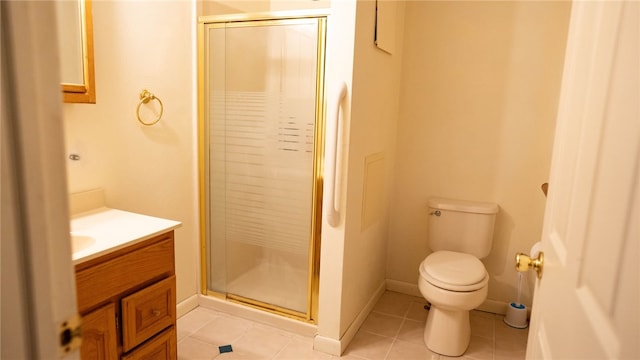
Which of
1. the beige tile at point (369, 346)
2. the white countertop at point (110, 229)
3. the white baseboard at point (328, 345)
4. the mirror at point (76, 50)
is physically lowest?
the beige tile at point (369, 346)

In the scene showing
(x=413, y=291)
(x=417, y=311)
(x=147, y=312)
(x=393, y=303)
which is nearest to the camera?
(x=147, y=312)

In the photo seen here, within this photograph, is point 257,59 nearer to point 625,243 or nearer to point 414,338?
point 414,338

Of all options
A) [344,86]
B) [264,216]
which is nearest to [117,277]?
[264,216]

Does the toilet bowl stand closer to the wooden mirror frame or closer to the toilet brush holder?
the toilet brush holder

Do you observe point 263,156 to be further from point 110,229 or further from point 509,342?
point 509,342

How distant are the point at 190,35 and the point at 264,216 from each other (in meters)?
1.16

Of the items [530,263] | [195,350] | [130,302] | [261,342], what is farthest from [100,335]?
[530,263]

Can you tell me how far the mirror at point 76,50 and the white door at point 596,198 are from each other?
181 centimetres

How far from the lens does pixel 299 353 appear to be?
229 centimetres

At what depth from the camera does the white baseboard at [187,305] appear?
2605mm

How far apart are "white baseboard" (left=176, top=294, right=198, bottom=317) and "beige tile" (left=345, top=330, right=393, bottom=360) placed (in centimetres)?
105

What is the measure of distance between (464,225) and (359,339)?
0.96m

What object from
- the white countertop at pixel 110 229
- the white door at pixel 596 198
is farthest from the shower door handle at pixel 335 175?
the white door at pixel 596 198

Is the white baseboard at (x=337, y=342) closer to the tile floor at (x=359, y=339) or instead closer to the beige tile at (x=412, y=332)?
the tile floor at (x=359, y=339)
